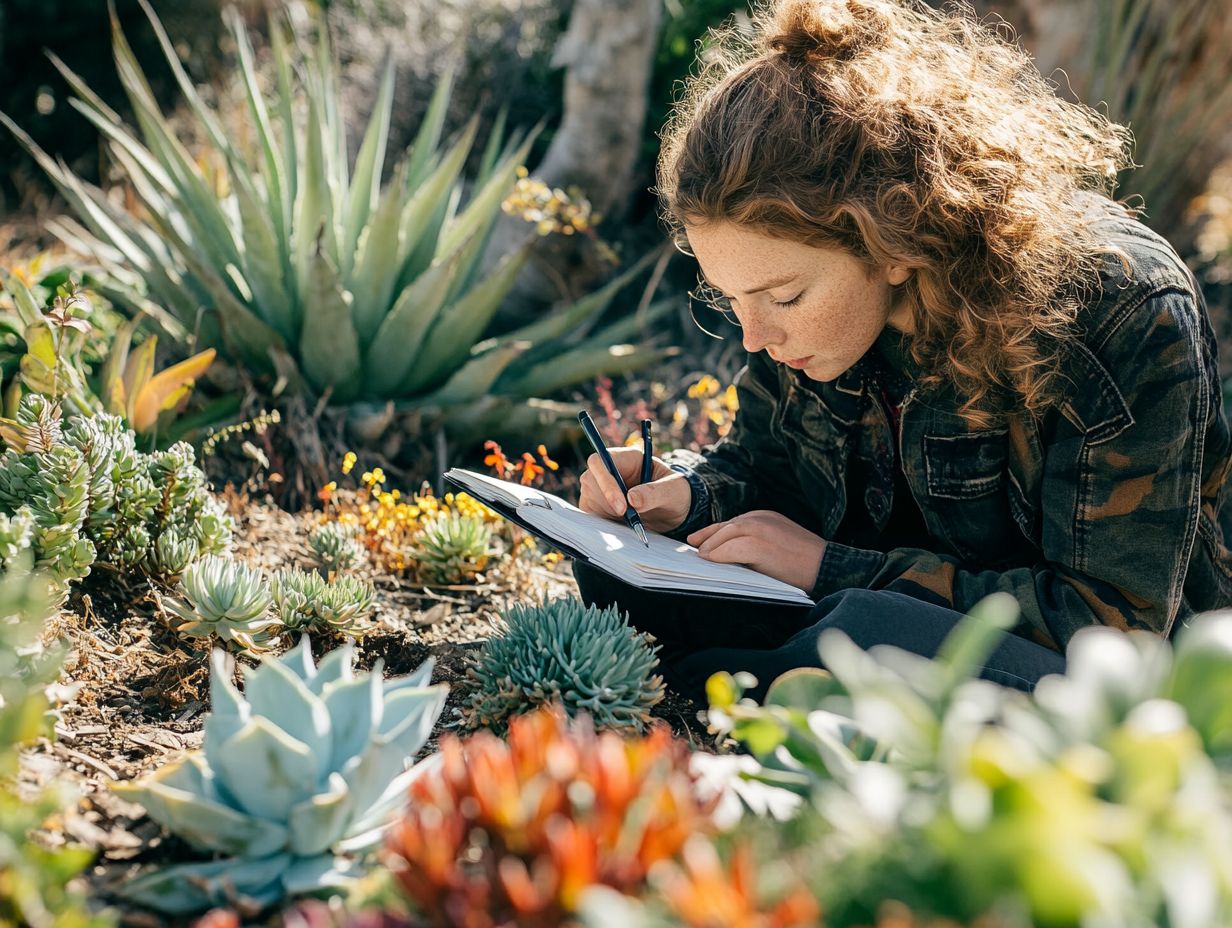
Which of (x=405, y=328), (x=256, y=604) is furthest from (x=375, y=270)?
(x=256, y=604)

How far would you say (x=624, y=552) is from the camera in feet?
6.39

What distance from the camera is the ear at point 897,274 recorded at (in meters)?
2.04

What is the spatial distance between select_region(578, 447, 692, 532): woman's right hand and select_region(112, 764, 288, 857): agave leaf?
112 cm

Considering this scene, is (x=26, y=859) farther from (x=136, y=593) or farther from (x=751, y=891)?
(x=136, y=593)

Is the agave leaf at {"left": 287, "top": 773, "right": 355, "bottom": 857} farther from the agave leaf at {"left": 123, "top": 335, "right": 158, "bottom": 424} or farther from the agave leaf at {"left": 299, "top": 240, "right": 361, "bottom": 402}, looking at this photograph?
the agave leaf at {"left": 299, "top": 240, "right": 361, "bottom": 402}

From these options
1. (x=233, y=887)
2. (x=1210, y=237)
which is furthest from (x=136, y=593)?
(x=1210, y=237)

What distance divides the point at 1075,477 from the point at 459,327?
2208 millimetres

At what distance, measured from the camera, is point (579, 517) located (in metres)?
2.16

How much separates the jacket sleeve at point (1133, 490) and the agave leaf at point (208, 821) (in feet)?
4.44

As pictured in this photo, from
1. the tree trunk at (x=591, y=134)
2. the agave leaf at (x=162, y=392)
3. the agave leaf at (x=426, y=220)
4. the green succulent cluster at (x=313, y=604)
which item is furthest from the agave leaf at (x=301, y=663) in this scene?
the tree trunk at (x=591, y=134)

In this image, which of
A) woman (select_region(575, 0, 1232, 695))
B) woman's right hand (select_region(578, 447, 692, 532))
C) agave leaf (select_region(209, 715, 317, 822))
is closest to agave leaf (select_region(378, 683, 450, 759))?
agave leaf (select_region(209, 715, 317, 822))

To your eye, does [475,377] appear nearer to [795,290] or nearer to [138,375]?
[138,375]

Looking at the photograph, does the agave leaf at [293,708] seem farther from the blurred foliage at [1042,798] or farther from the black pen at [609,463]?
the black pen at [609,463]

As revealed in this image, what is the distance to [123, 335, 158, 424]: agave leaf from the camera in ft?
9.44
